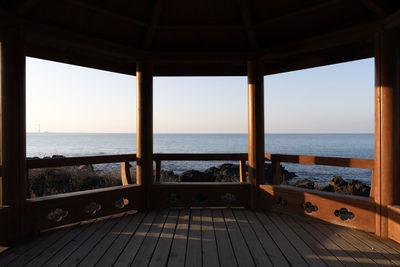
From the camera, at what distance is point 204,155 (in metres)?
4.41

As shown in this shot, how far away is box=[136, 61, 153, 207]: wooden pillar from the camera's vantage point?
4.14m

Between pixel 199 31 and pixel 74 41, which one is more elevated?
pixel 199 31

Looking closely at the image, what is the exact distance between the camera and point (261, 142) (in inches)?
165

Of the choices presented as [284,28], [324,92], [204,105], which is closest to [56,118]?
[204,105]

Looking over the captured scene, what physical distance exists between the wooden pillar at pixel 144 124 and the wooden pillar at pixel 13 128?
165cm

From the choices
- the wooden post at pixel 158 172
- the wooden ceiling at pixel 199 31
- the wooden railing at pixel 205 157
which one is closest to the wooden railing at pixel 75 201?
the wooden post at pixel 158 172

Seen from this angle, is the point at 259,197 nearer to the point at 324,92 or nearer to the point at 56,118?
the point at 324,92

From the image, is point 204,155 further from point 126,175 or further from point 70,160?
point 70,160

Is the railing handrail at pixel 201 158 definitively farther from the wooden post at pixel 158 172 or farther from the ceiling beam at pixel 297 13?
the ceiling beam at pixel 297 13

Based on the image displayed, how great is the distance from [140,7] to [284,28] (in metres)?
2.30

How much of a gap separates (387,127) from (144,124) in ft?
11.7

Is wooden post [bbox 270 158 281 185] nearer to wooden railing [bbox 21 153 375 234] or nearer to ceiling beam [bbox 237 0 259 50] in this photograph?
wooden railing [bbox 21 153 375 234]

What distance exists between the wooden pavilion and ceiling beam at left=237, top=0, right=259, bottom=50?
21 millimetres

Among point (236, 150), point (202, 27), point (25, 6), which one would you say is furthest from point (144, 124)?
point (236, 150)
